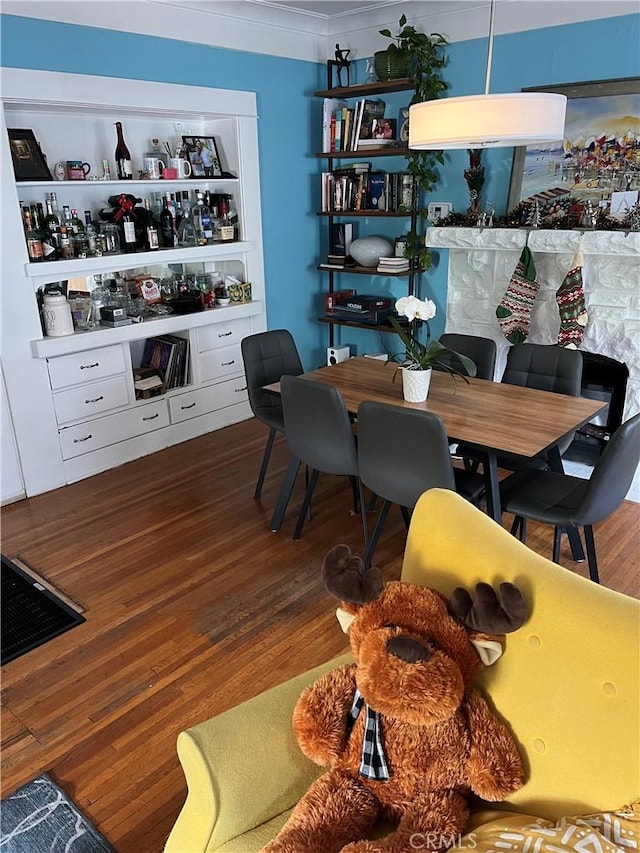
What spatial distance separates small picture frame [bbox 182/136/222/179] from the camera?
4105 mm

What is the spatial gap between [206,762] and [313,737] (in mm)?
210

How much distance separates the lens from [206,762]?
3.98 ft

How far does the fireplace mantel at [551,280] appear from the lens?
11.2 feet

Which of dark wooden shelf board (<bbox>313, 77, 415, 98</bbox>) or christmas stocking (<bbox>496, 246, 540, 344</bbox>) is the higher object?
dark wooden shelf board (<bbox>313, 77, 415, 98</bbox>)

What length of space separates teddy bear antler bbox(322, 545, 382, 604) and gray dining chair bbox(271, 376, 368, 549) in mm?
1329

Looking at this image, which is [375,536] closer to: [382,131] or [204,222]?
[204,222]

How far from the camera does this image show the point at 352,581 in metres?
A: 1.29

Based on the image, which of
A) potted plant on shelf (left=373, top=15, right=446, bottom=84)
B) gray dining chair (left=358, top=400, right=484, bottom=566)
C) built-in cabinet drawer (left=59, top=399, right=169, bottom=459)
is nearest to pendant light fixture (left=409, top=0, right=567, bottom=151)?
gray dining chair (left=358, top=400, right=484, bottom=566)

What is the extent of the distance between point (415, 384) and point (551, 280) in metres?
1.53

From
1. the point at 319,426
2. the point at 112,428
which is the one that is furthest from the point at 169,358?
the point at 319,426

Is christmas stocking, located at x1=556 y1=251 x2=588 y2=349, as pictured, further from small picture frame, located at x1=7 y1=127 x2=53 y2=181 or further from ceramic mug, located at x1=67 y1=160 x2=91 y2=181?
small picture frame, located at x1=7 y1=127 x2=53 y2=181

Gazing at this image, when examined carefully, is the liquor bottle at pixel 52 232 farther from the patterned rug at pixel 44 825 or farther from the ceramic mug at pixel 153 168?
the patterned rug at pixel 44 825

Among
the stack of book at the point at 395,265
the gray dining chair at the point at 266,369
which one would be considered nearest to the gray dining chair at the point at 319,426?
the gray dining chair at the point at 266,369

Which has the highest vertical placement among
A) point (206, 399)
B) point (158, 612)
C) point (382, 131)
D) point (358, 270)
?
point (382, 131)
